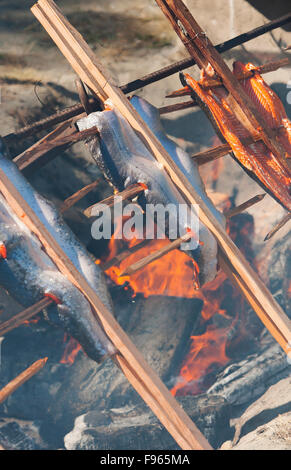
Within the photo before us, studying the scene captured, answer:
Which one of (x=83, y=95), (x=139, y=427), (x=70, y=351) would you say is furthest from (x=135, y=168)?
(x=139, y=427)

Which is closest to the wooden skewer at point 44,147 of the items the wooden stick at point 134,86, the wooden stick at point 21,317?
the wooden stick at point 134,86

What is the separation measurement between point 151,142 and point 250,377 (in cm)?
423

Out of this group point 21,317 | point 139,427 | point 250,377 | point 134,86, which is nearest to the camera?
point 21,317

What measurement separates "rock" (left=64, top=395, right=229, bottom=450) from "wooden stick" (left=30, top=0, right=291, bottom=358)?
5.54ft

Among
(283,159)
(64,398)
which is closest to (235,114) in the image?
(283,159)

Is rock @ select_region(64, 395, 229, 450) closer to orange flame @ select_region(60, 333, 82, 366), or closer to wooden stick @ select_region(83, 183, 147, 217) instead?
orange flame @ select_region(60, 333, 82, 366)

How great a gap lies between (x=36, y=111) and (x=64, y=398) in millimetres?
5150

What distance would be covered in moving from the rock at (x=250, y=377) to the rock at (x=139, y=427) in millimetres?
267

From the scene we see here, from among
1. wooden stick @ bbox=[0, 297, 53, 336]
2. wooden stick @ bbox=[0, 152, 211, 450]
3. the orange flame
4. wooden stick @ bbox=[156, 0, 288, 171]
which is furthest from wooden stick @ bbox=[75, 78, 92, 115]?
the orange flame

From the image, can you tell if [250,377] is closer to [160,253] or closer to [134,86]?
[160,253]

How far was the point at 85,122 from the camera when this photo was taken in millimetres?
5520

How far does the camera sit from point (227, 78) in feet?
20.3

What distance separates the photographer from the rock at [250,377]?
21.5 feet

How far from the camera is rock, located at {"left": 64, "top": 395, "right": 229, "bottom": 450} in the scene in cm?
595
